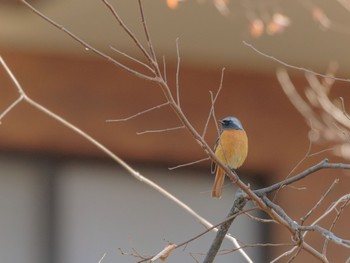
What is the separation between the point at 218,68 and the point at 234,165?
282 cm

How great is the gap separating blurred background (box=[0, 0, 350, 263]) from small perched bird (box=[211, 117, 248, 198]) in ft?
5.94

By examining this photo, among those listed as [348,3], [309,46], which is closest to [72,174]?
[309,46]

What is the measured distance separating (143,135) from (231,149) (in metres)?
2.52

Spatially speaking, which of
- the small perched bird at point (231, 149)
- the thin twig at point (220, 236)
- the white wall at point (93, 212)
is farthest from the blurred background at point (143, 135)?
the thin twig at point (220, 236)

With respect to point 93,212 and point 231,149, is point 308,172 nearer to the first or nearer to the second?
point 231,149

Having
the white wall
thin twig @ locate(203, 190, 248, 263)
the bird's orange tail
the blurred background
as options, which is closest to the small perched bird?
the bird's orange tail

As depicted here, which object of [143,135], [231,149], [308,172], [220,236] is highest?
[143,135]

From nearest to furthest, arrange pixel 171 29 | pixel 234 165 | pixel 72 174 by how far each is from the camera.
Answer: pixel 234 165 < pixel 171 29 < pixel 72 174

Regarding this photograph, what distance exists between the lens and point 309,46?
5.60 metres

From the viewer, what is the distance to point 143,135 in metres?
5.73

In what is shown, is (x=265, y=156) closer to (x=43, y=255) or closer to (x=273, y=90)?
(x=273, y=90)

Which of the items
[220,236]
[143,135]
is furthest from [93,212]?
[220,236]

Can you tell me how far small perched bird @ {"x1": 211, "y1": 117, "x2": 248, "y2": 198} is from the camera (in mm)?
3209

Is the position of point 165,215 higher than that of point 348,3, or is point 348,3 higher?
point 348,3
